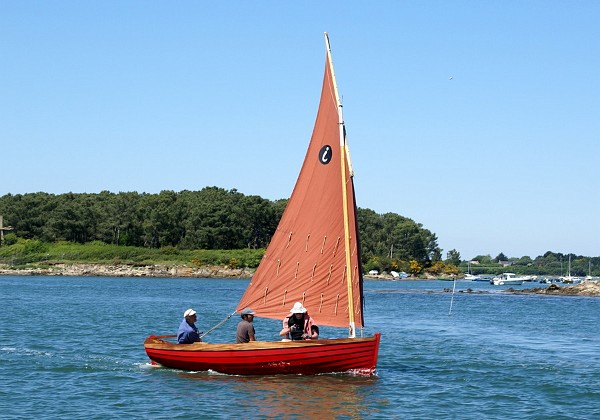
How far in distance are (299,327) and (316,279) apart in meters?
1.77

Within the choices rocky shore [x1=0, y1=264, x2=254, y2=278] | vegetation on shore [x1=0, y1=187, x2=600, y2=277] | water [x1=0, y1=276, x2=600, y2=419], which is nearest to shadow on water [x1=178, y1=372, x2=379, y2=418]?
water [x1=0, y1=276, x2=600, y2=419]

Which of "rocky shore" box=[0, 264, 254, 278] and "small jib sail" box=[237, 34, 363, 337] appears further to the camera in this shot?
"rocky shore" box=[0, 264, 254, 278]

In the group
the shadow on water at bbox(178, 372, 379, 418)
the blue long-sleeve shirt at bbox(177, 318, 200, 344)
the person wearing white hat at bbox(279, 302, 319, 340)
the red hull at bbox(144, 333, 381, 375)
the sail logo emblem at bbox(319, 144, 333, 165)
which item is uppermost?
the sail logo emblem at bbox(319, 144, 333, 165)

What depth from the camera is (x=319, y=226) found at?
28.0 meters

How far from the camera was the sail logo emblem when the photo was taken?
27.5 meters

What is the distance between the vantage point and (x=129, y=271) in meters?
155

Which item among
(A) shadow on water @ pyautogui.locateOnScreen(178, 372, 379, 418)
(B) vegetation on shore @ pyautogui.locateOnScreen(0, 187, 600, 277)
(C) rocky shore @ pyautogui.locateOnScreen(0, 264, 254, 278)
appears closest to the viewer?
(A) shadow on water @ pyautogui.locateOnScreen(178, 372, 379, 418)

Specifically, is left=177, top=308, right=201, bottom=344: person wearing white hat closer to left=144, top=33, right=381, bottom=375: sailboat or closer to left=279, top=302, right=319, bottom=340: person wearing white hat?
left=144, top=33, right=381, bottom=375: sailboat

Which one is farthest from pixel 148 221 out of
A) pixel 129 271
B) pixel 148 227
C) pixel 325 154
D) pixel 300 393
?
pixel 300 393

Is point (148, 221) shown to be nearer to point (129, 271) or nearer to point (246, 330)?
point (129, 271)

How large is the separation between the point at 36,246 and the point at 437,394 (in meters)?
148

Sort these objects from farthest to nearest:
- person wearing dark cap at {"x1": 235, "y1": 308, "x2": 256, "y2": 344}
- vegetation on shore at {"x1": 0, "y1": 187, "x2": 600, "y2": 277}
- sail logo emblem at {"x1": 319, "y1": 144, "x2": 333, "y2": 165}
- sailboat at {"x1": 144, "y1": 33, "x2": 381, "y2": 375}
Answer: vegetation on shore at {"x1": 0, "y1": 187, "x2": 600, "y2": 277}, person wearing dark cap at {"x1": 235, "y1": 308, "x2": 256, "y2": 344}, sail logo emblem at {"x1": 319, "y1": 144, "x2": 333, "y2": 165}, sailboat at {"x1": 144, "y1": 33, "x2": 381, "y2": 375}

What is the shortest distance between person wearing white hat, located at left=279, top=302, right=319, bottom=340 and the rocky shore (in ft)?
418

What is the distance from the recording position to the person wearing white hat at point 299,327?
27.1 m
